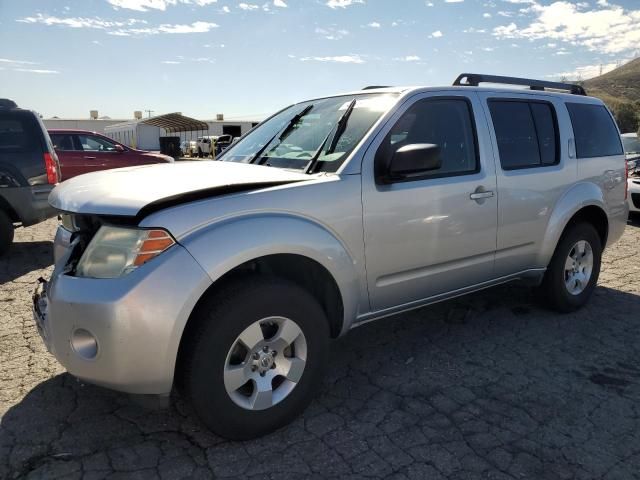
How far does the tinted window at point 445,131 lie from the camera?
10.9ft

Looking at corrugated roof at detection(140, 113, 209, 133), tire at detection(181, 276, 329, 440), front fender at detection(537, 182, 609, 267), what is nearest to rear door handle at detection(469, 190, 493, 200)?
front fender at detection(537, 182, 609, 267)

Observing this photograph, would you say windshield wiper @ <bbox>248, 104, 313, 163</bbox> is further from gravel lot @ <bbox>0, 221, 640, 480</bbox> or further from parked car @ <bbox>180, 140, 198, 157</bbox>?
parked car @ <bbox>180, 140, 198, 157</bbox>

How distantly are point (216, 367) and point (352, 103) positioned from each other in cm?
196

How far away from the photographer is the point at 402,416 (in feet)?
9.59

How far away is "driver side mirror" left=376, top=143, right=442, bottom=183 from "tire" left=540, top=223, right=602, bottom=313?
77.4 inches

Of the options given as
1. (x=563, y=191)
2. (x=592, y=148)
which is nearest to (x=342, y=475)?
(x=563, y=191)

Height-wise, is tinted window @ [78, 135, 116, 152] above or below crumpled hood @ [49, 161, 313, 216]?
above

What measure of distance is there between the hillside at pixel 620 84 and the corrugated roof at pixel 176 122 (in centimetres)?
4187

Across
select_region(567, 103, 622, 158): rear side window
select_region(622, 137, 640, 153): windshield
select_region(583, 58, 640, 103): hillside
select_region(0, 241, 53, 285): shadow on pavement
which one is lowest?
select_region(0, 241, 53, 285): shadow on pavement

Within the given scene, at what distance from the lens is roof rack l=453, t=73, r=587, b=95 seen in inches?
158

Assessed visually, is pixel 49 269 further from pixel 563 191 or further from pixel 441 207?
pixel 563 191

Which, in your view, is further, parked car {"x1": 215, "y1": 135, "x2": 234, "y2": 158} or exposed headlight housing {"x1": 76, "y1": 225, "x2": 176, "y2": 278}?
parked car {"x1": 215, "y1": 135, "x2": 234, "y2": 158}

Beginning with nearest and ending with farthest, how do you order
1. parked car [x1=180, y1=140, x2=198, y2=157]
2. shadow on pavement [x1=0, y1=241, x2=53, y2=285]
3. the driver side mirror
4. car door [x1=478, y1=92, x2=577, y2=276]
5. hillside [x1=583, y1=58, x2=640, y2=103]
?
the driver side mirror → car door [x1=478, y1=92, x2=577, y2=276] → shadow on pavement [x1=0, y1=241, x2=53, y2=285] → parked car [x1=180, y1=140, x2=198, y2=157] → hillside [x1=583, y1=58, x2=640, y2=103]

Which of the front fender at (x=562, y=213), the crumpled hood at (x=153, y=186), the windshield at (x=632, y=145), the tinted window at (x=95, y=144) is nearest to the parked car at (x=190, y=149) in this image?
the tinted window at (x=95, y=144)
